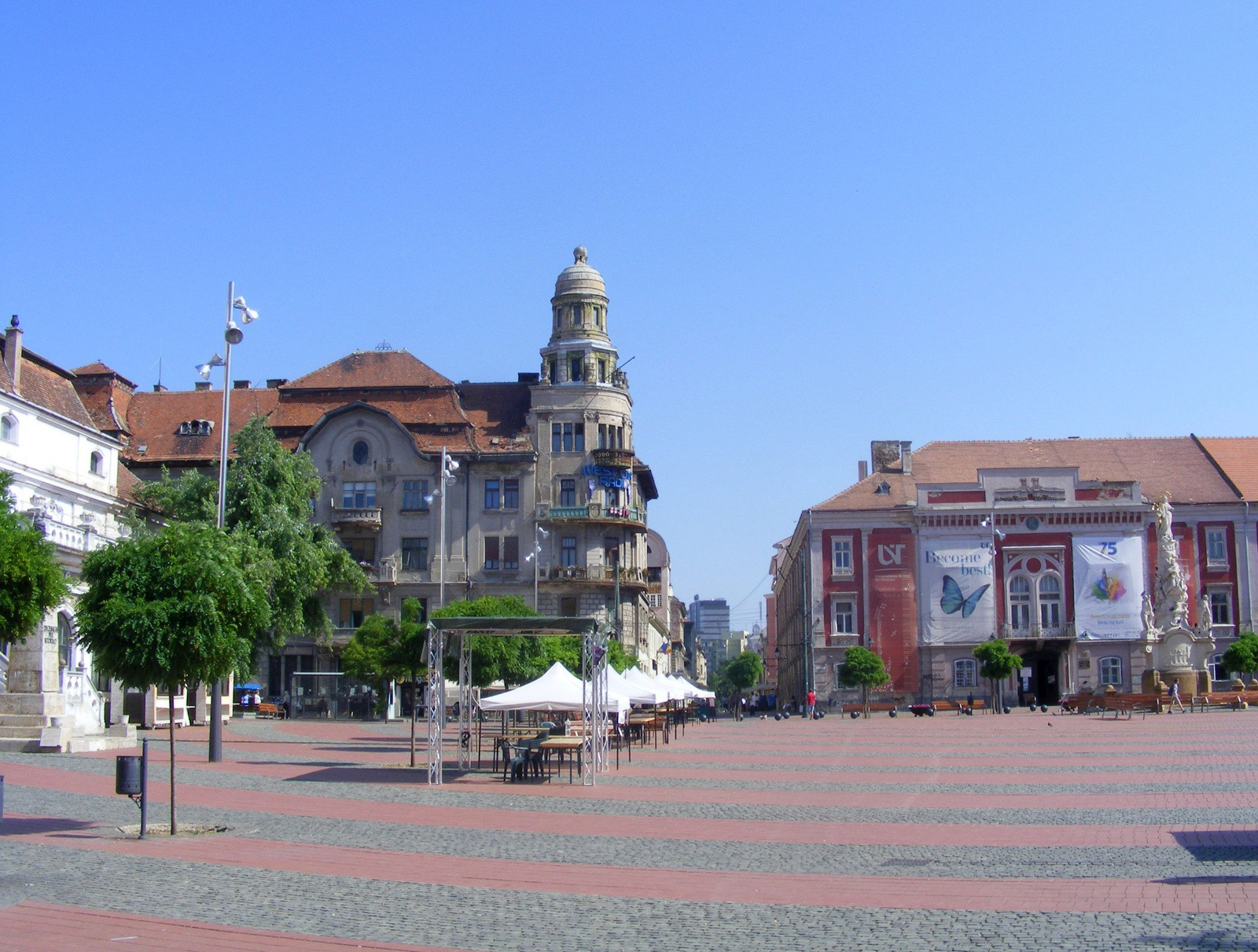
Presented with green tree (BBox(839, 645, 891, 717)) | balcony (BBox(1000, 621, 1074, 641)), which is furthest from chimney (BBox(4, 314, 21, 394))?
balcony (BBox(1000, 621, 1074, 641))

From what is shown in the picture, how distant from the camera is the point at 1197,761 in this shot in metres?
28.8

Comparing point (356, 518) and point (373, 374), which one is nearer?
point (356, 518)

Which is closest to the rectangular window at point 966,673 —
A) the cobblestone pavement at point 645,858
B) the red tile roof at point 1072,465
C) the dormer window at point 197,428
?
the red tile roof at point 1072,465

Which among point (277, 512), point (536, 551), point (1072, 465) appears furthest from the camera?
point (1072, 465)

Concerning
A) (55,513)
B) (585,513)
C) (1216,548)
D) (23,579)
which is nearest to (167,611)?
(23,579)

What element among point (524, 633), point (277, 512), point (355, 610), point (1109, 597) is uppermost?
point (277, 512)

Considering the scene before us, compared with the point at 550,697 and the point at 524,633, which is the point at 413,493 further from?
the point at 524,633

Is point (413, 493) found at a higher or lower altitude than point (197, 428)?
lower

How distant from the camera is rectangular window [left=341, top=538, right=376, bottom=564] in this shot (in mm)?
64312

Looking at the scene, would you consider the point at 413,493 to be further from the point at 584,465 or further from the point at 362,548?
the point at 584,465

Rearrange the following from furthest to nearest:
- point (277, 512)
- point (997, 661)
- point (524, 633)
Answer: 1. point (997, 661)
2. point (277, 512)
3. point (524, 633)

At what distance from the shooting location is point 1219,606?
74.2 meters

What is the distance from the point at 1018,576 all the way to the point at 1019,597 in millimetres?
1165

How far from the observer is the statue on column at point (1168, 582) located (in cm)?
6500
